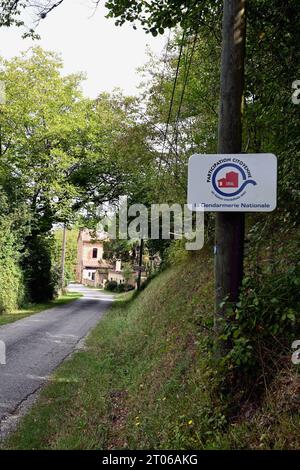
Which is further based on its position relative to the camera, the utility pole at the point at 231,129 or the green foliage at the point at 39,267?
the green foliage at the point at 39,267

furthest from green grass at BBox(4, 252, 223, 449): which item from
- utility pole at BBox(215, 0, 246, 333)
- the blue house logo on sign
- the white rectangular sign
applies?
the blue house logo on sign

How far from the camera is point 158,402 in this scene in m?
5.55

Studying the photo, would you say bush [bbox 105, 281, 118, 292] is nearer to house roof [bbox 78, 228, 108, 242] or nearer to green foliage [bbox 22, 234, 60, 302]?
house roof [bbox 78, 228, 108, 242]

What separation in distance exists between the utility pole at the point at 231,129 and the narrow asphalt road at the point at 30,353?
3.52 metres

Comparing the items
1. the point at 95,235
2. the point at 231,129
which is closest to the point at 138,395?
the point at 231,129

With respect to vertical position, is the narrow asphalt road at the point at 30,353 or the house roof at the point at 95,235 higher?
the house roof at the point at 95,235

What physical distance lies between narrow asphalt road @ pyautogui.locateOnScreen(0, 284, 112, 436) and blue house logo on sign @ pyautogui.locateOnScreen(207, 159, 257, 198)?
4.12 meters

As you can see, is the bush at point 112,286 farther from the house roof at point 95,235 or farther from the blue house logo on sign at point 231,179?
the blue house logo on sign at point 231,179

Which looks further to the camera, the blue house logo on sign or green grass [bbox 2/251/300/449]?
the blue house logo on sign

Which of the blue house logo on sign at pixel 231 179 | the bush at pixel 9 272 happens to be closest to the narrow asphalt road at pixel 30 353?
the bush at pixel 9 272

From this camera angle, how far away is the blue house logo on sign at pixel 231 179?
4.58 metres

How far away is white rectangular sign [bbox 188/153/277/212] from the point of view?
454cm

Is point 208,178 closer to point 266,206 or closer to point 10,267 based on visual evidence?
point 266,206
